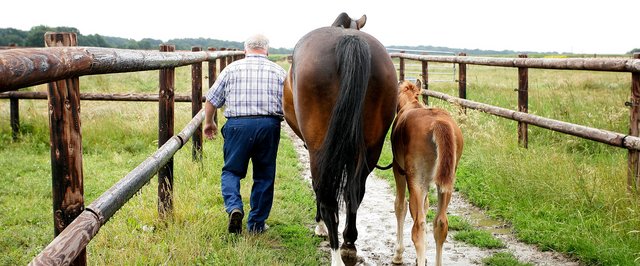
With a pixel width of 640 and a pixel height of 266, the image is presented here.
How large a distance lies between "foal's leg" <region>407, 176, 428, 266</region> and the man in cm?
154

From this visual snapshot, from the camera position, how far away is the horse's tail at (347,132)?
147 inches

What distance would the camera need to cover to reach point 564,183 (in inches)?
215

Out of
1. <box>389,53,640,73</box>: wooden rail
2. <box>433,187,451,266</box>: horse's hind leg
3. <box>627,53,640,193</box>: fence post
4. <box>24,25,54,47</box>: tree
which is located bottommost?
<box>433,187,451,266</box>: horse's hind leg

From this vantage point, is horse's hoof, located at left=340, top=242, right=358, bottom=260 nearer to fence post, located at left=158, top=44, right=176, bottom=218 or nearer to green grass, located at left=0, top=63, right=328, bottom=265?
→ green grass, located at left=0, top=63, right=328, bottom=265

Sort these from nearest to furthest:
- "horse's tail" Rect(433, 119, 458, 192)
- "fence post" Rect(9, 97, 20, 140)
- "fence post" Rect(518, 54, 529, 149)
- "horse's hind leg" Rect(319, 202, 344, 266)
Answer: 1. "horse's tail" Rect(433, 119, 458, 192)
2. "horse's hind leg" Rect(319, 202, 344, 266)
3. "fence post" Rect(518, 54, 529, 149)
4. "fence post" Rect(9, 97, 20, 140)

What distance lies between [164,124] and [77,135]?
8.65 ft

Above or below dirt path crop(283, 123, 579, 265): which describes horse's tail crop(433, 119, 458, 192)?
above

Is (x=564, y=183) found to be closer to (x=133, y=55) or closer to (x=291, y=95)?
(x=291, y=95)

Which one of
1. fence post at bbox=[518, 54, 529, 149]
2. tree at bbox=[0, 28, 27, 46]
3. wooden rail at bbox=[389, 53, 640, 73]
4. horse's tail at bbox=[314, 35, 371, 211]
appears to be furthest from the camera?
tree at bbox=[0, 28, 27, 46]

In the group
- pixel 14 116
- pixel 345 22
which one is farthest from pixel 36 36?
pixel 345 22

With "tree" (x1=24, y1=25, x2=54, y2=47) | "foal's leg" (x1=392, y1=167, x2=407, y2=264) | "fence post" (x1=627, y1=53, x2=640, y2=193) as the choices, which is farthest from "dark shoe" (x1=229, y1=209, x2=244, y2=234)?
"tree" (x1=24, y1=25, x2=54, y2=47)

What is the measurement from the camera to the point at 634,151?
15.8ft

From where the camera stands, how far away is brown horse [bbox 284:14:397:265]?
3.76 meters

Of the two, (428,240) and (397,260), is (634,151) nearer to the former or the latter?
(428,240)
